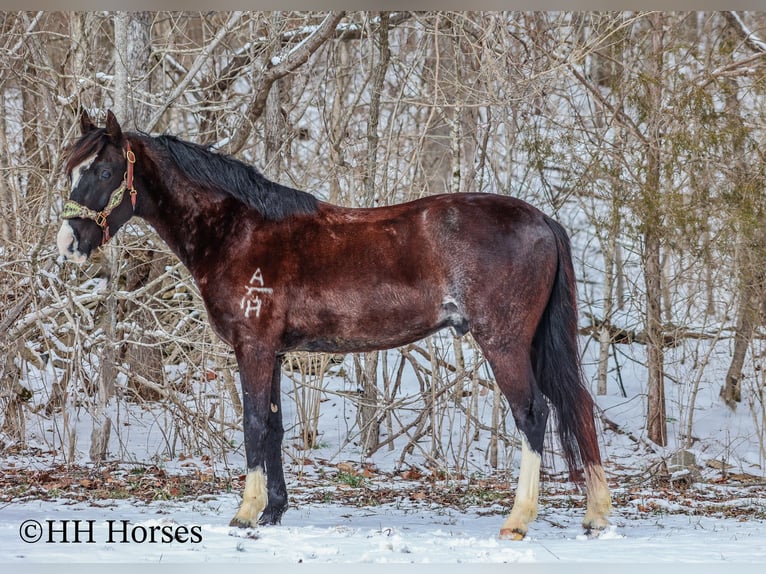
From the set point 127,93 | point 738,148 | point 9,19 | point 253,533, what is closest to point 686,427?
point 738,148

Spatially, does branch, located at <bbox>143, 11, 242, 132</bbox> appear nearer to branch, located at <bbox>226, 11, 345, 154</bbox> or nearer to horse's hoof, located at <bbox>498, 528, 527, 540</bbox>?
branch, located at <bbox>226, 11, 345, 154</bbox>

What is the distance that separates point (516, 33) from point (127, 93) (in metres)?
4.14

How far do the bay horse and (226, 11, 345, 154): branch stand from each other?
2402 millimetres

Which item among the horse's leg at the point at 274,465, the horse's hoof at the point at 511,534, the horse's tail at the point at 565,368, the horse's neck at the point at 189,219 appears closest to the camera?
the horse's hoof at the point at 511,534

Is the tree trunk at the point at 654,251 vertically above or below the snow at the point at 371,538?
above

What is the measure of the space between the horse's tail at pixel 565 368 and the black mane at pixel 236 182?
1608mm

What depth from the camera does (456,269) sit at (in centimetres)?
511

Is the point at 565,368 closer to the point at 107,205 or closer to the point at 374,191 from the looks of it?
the point at 107,205

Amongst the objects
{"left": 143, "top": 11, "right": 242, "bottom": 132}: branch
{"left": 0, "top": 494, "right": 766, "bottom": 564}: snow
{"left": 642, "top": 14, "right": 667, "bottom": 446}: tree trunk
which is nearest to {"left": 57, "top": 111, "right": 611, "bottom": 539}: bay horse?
{"left": 0, "top": 494, "right": 766, "bottom": 564}: snow

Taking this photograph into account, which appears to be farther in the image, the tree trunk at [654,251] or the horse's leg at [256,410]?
the tree trunk at [654,251]

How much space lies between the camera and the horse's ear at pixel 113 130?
515 centimetres

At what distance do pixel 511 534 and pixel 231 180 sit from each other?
2743mm

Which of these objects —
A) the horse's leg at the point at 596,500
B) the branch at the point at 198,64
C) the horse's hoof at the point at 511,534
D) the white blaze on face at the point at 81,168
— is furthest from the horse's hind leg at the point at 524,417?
the branch at the point at 198,64

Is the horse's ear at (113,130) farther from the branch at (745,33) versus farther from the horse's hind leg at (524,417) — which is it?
the branch at (745,33)
